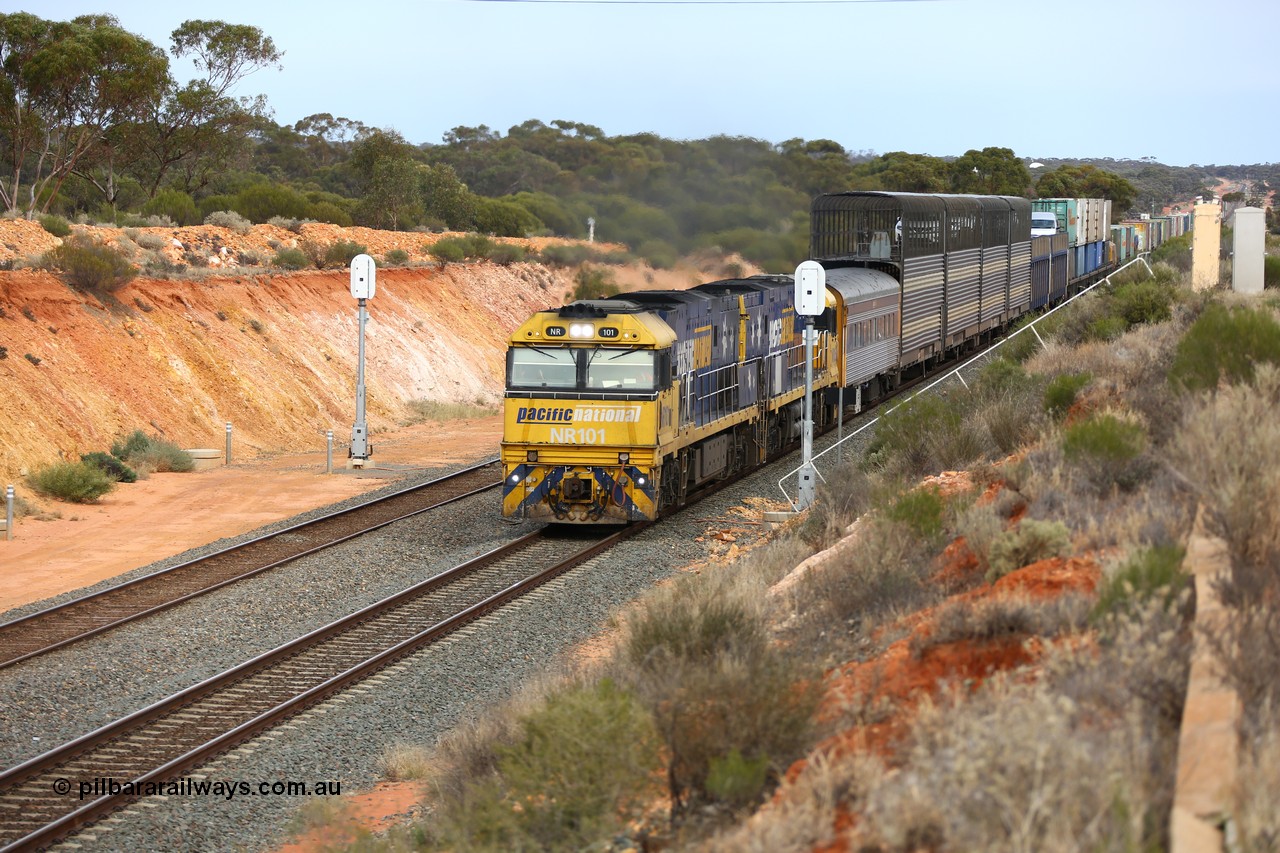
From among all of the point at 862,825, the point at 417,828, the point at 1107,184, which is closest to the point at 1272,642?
the point at 862,825

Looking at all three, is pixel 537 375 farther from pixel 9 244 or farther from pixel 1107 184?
pixel 1107 184

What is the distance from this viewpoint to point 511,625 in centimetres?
1439

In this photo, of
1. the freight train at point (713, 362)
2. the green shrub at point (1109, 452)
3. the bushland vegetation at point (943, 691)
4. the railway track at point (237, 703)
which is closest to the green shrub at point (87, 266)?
the freight train at point (713, 362)

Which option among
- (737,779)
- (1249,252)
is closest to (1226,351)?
(737,779)

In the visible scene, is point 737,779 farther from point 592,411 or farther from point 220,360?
point 220,360

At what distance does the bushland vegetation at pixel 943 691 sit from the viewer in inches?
219

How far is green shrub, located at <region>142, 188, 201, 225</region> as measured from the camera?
50.2 metres

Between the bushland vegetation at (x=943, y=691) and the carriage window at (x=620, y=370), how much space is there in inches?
226

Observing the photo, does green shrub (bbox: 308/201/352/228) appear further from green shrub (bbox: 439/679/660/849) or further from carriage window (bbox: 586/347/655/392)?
green shrub (bbox: 439/679/660/849)

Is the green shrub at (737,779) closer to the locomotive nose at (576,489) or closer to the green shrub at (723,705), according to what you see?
the green shrub at (723,705)

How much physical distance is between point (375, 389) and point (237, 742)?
27.2 meters

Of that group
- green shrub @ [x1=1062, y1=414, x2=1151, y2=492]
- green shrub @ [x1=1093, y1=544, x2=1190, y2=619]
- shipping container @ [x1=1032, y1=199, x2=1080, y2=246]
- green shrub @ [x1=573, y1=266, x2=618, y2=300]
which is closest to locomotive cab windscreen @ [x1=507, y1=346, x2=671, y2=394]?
green shrub @ [x1=1062, y1=414, x2=1151, y2=492]

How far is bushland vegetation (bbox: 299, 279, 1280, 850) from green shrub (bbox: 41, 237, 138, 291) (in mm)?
23331

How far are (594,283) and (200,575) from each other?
30.2 m
